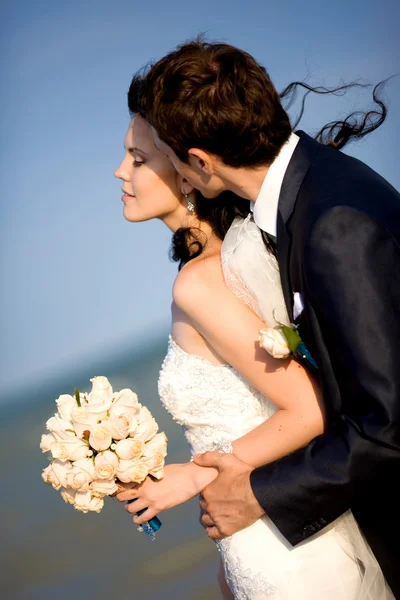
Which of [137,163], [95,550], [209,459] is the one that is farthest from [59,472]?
[95,550]

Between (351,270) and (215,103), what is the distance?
2.26 ft

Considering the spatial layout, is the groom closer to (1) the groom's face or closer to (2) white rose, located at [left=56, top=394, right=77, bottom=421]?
(1) the groom's face

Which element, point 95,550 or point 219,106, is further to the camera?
point 95,550

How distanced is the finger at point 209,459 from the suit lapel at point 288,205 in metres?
0.54

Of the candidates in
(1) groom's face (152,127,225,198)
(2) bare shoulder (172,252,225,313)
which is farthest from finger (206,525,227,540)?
(1) groom's face (152,127,225,198)

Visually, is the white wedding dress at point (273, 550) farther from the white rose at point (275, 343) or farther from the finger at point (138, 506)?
the finger at point (138, 506)

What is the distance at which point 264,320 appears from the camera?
2.58 metres

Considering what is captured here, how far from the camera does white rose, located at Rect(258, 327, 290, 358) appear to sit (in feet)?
7.64

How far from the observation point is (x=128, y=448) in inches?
101

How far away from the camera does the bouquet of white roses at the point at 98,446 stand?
8.34ft

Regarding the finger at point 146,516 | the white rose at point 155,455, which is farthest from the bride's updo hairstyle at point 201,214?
the finger at point 146,516

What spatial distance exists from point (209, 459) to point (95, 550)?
4174 millimetres

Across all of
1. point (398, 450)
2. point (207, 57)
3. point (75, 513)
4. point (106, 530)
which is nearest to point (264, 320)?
point (398, 450)

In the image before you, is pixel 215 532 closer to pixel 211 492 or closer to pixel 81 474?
pixel 211 492
